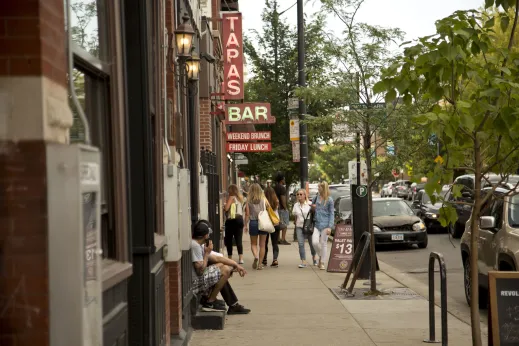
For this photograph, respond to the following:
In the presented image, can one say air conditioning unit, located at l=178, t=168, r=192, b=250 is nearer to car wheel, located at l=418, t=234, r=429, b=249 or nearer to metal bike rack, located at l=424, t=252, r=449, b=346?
metal bike rack, located at l=424, t=252, r=449, b=346

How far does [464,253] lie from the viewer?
42.4ft

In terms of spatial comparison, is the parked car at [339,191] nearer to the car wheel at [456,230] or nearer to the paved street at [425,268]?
the paved street at [425,268]

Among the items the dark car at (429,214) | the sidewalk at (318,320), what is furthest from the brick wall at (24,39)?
the dark car at (429,214)

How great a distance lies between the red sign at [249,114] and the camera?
2639cm

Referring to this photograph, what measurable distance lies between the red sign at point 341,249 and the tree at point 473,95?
31.3 ft

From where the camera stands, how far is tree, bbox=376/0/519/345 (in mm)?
6926

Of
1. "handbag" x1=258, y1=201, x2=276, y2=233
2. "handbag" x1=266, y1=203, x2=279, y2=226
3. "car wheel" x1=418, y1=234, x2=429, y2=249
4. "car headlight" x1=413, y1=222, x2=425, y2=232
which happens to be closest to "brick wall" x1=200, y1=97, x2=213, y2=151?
"handbag" x1=266, y1=203, x2=279, y2=226

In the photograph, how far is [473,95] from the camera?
7.45m

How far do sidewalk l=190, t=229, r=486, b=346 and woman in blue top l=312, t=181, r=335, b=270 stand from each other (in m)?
2.32

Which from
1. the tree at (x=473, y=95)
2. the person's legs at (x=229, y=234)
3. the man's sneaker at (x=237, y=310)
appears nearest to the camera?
the tree at (x=473, y=95)

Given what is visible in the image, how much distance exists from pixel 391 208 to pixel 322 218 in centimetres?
709

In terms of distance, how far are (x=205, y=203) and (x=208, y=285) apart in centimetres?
152

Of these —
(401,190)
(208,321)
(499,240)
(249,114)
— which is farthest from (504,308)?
(401,190)

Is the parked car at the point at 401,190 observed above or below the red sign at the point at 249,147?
below
